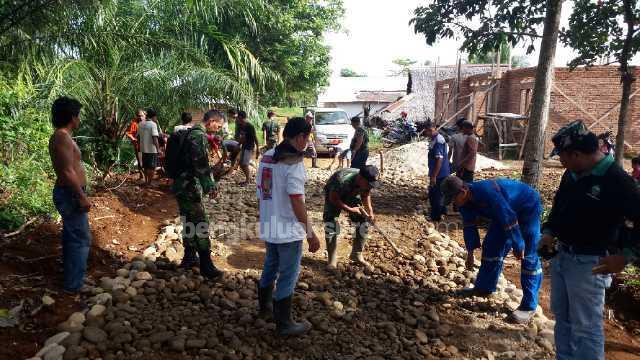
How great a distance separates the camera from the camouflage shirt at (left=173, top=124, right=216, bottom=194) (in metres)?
3.92

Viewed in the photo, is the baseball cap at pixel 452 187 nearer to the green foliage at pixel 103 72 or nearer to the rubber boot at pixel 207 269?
the rubber boot at pixel 207 269

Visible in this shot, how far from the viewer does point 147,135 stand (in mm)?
7422

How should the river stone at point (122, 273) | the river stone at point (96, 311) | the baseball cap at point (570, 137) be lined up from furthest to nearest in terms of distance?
the river stone at point (122, 273)
the river stone at point (96, 311)
the baseball cap at point (570, 137)

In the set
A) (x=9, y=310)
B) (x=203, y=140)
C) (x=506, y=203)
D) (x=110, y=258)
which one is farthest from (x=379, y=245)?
(x=9, y=310)

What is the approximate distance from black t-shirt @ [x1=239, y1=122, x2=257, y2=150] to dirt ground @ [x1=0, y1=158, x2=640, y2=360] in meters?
1.86

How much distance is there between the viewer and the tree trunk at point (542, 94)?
635cm

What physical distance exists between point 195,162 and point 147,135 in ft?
12.9

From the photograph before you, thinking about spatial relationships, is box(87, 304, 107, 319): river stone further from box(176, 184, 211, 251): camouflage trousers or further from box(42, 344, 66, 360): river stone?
box(176, 184, 211, 251): camouflage trousers

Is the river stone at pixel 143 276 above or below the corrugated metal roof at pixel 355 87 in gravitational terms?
below

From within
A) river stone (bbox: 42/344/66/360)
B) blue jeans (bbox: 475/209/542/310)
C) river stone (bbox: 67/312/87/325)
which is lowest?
river stone (bbox: 42/344/66/360)

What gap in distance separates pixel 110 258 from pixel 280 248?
229 centimetres

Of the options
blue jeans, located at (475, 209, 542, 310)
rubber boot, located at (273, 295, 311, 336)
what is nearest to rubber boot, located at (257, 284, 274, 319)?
rubber boot, located at (273, 295, 311, 336)

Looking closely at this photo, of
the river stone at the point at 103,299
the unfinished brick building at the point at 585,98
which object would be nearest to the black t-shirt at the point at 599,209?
the river stone at the point at 103,299

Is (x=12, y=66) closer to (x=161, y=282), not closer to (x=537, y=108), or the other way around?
(x=161, y=282)
